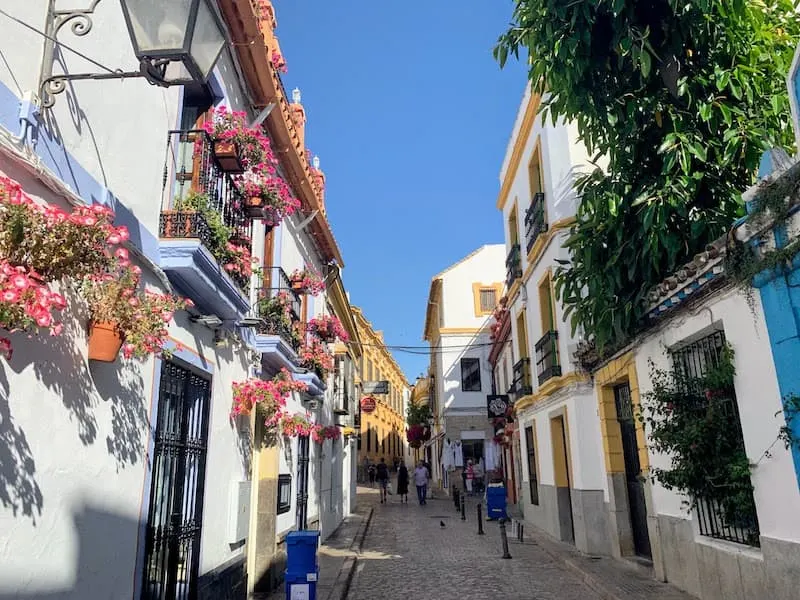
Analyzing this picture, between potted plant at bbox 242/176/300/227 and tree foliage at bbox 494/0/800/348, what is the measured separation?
2828 millimetres

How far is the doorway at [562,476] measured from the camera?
11891 millimetres

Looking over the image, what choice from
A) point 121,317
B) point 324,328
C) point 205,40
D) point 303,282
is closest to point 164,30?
point 205,40

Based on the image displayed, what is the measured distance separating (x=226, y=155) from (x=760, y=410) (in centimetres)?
541

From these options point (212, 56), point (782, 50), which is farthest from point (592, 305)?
point (212, 56)

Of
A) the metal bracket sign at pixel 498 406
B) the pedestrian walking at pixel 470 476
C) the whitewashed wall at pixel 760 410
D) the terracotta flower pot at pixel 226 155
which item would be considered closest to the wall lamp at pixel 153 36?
the terracotta flower pot at pixel 226 155

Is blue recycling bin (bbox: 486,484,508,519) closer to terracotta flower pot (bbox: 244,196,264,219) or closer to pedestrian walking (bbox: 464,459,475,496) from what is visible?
terracotta flower pot (bbox: 244,196,264,219)

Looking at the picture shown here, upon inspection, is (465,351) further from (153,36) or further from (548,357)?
(153,36)

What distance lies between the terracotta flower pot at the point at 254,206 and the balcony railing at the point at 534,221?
7.26m

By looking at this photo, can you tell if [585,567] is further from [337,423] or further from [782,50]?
[337,423]

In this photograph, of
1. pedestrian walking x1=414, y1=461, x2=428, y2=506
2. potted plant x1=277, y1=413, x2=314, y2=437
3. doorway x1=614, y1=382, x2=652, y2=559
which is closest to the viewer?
potted plant x1=277, y1=413, x2=314, y2=437

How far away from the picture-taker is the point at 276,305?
8.20 meters

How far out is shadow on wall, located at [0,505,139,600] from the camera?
3358mm

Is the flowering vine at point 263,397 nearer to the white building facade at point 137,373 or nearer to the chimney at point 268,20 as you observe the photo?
the white building facade at point 137,373

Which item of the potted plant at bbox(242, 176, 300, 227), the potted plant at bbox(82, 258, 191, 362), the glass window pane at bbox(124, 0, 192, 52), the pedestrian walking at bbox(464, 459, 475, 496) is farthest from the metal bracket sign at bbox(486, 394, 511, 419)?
the glass window pane at bbox(124, 0, 192, 52)
